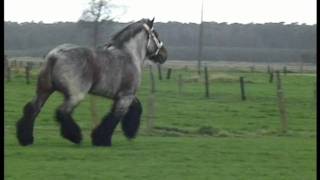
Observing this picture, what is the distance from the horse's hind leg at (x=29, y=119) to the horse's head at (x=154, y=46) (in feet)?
7.74

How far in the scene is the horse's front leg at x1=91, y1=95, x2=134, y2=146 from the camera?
15211 mm

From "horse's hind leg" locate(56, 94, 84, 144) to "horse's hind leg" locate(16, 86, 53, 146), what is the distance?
53cm

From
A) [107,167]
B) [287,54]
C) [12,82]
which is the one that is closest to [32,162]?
[107,167]

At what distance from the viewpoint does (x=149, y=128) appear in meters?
19.2

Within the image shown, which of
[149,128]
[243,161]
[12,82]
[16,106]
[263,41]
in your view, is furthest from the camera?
[263,41]

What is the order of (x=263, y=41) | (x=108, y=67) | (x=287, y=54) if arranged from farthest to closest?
(x=263, y=41) < (x=287, y=54) < (x=108, y=67)

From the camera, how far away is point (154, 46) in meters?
16.4

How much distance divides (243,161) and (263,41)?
3809 inches

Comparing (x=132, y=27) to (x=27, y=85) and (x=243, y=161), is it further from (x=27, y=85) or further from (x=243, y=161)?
(x=27, y=85)

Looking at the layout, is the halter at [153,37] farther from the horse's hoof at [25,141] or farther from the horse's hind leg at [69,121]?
the horse's hoof at [25,141]

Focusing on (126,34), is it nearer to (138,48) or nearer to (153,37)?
(138,48)

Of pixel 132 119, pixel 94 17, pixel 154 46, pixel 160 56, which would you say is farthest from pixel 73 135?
pixel 94 17

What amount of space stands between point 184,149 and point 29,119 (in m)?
2.98

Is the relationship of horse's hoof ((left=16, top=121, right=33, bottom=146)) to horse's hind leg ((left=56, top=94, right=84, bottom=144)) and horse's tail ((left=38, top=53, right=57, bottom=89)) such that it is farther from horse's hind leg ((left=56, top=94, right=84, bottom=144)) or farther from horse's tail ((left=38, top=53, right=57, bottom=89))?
horse's tail ((left=38, top=53, right=57, bottom=89))
